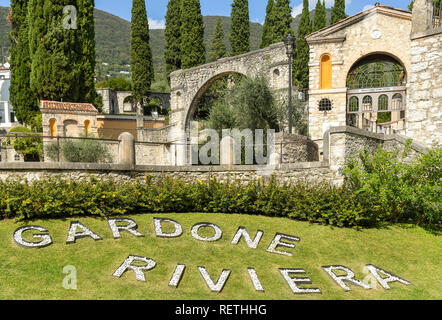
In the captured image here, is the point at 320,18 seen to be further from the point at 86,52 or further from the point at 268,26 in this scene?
the point at 86,52

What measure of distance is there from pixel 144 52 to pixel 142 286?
3382 cm

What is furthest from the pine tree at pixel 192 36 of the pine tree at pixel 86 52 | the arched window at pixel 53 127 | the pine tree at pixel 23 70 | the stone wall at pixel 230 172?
the stone wall at pixel 230 172

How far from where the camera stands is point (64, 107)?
22.1m

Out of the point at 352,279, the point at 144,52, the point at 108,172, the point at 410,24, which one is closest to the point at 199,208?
the point at 108,172

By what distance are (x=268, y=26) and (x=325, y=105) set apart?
64.7 feet

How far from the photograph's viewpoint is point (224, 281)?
8.38 meters

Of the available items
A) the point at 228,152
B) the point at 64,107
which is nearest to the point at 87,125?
the point at 64,107

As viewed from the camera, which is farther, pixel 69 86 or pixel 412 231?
pixel 69 86

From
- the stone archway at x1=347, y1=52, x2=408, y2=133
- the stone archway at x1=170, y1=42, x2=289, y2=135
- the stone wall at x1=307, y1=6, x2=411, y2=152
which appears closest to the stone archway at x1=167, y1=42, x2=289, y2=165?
the stone archway at x1=170, y1=42, x2=289, y2=135

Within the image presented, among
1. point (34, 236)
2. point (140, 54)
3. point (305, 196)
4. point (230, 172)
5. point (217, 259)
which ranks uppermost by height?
point (140, 54)

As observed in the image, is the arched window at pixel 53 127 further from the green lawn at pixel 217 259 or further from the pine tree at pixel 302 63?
the pine tree at pixel 302 63

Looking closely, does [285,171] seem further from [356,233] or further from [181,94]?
[181,94]

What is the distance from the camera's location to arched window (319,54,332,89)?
20.0 m

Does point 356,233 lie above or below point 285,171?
below
